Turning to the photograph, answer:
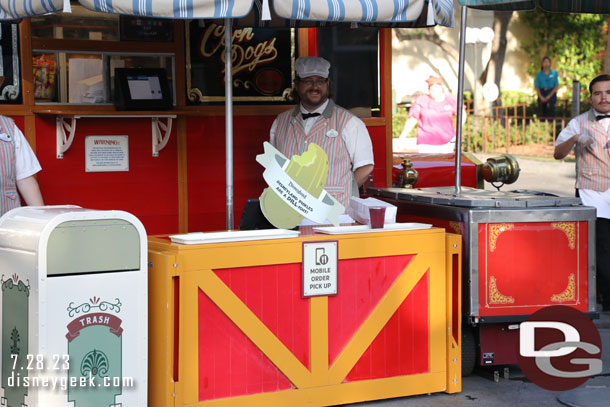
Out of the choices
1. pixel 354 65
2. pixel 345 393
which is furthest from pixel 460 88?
pixel 345 393

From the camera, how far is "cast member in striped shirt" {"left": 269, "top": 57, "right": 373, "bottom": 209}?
21.7 ft

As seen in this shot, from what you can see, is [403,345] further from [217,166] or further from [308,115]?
[217,166]

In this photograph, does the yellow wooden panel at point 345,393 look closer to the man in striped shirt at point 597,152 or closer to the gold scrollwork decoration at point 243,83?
the man in striped shirt at point 597,152

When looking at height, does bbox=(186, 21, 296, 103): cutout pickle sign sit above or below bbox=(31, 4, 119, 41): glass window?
below

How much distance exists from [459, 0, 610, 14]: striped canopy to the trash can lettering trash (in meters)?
3.07

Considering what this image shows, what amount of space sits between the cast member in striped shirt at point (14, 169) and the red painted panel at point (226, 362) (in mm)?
1416

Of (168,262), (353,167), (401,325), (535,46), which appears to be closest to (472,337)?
(401,325)

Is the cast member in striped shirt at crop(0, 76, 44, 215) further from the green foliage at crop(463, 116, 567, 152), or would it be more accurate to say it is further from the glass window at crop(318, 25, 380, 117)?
the green foliage at crop(463, 116, 567, 152)

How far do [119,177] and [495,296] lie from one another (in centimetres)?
285

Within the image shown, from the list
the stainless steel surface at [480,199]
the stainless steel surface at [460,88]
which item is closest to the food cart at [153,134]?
the stainless steel surface at [460,88]

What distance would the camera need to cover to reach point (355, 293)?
5480 millimetres

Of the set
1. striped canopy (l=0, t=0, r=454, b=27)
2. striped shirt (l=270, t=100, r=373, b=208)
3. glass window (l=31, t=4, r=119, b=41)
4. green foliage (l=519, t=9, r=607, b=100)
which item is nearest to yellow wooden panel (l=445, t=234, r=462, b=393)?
striped shirt (l=270, t=100, r=373, b=208)

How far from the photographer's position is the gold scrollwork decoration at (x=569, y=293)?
6000 millimetres

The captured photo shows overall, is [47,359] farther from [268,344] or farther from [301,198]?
[301,198]
